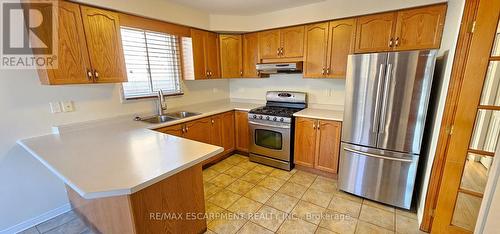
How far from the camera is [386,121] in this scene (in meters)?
2.05

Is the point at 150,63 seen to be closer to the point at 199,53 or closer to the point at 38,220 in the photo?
the point at 199,53

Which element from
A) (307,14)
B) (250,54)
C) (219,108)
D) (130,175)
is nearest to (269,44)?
(250,54)

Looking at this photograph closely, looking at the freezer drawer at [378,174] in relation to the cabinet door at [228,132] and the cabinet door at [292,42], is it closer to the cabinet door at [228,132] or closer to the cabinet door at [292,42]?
the cabinet door at [292,42]

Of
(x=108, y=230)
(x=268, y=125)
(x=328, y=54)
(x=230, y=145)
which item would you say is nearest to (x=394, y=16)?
(x=328, y=54)

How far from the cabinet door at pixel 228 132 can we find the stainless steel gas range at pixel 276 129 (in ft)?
1.25

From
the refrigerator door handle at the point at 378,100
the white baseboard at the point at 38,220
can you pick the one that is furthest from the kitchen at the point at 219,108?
the refrigerator door handle at the point at 378,100

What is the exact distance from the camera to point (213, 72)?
10.9 ft

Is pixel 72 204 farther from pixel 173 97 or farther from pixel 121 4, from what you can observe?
pixel 121 4

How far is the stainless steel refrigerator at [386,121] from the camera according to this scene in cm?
189

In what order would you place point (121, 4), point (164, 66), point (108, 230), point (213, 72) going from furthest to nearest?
point (213, 72) < point (164, 66) < point (121, 4) < point (108, 230)

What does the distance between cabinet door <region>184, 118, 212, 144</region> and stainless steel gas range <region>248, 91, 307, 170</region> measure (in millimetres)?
655

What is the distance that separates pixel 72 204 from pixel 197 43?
8.07 feet

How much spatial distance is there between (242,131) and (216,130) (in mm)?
480

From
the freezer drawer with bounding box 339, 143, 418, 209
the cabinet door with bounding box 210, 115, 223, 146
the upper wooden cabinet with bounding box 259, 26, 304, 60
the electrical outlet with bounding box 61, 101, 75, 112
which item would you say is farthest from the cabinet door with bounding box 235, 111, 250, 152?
the electrical outlet with bounding box 61, 101, 75, 112
